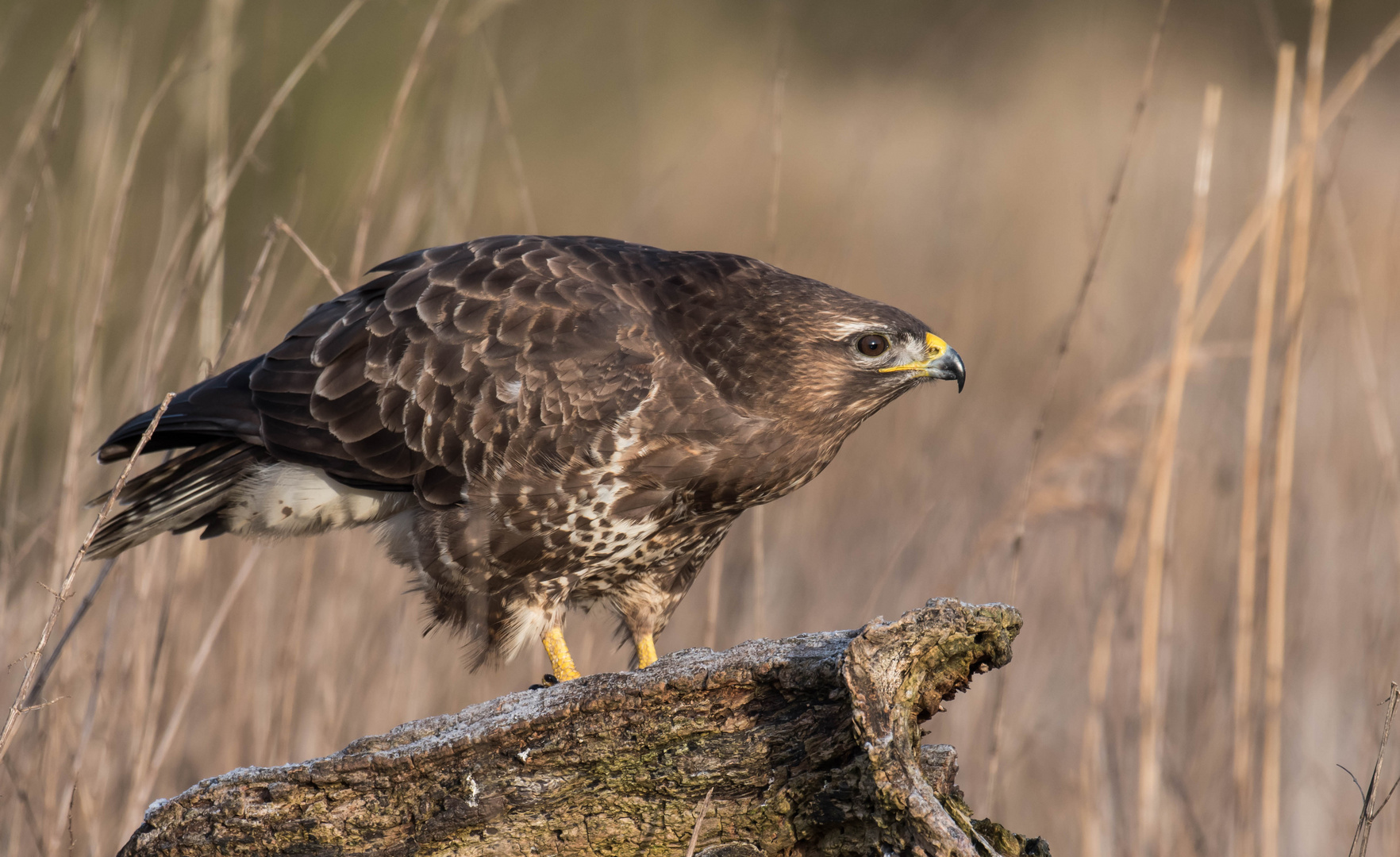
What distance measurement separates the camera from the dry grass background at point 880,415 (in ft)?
11.8

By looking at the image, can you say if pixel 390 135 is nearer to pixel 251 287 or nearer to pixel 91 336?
pixel 251 287

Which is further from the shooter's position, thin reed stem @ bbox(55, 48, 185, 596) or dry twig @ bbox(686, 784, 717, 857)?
thin reed stem @ bbox(55, 48, 185, 596)

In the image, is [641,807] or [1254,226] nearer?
[641,807]

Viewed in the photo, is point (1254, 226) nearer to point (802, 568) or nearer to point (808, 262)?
point (808, 262)

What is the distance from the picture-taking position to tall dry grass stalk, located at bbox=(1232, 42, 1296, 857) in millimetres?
3312

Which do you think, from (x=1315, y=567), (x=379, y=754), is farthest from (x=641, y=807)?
(x=1315, y=567)

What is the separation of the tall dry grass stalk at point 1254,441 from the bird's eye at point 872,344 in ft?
3.42

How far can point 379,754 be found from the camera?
2.02 m

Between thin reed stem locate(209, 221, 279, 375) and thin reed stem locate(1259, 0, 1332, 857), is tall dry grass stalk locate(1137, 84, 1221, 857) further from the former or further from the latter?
thin reed stem locate(209, 221, 279, 375)

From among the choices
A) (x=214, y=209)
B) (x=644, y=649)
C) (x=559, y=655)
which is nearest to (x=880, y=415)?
(x=644, y=649)

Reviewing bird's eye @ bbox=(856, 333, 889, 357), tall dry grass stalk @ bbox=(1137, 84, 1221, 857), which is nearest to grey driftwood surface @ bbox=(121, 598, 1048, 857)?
bird's eye @ bbox=(856, 333, 889, 357)

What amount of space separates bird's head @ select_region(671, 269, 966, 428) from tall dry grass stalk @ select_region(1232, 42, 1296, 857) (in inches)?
33.8

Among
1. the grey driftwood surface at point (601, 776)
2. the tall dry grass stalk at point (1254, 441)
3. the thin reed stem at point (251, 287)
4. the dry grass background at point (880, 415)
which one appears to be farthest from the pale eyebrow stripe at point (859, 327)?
the thin reed stem at point (251, 287)

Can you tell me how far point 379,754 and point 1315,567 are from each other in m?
5.48
